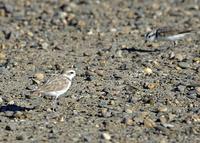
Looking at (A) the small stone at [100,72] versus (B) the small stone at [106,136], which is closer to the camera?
(B) the small stone at [106,136]

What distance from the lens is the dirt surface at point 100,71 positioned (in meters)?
10.8

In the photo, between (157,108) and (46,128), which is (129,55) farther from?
(46,128)

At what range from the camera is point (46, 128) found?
1086 cm

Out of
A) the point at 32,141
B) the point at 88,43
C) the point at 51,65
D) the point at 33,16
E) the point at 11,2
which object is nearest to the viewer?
the point at 32,141

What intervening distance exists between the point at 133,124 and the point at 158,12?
425 inches

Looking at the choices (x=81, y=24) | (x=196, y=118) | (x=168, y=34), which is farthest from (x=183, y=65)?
(x=81, y=24)

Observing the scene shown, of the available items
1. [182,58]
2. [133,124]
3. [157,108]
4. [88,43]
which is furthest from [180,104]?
[88,43]

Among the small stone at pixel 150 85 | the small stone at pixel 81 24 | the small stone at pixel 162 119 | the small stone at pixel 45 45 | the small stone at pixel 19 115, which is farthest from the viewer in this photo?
the small stone at pixel 81 24

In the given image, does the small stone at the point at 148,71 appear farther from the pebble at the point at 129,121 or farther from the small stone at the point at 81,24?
the small stone at the point at 81,24

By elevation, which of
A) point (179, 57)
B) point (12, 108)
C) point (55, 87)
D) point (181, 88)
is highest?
point (179, 57)

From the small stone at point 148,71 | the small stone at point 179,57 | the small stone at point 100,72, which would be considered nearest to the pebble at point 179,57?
the small stone at point 179,57

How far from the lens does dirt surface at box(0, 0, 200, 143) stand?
10.8 m

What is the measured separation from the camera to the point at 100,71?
560 inches

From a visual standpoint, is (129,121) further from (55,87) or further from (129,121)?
(55,87)
